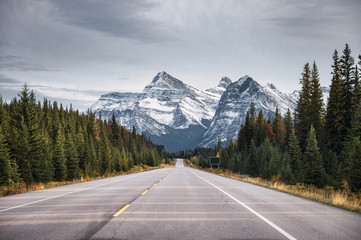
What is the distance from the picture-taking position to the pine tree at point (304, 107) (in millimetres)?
57875

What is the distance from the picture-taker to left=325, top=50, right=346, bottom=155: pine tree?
150 feet

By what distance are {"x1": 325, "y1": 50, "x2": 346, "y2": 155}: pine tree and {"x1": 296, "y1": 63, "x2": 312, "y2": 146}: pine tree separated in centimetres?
832

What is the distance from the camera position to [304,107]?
5909 cm

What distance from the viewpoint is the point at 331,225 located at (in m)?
7.20

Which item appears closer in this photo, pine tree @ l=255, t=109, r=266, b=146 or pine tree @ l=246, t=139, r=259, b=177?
pine tree @ l=246, t=139, r=259, b=177

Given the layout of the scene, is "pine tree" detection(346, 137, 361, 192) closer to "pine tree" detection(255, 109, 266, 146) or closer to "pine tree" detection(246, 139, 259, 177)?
"pine tree" detection(246, 139, 259, 177)

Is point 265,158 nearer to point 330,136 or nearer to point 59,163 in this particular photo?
point 330,136

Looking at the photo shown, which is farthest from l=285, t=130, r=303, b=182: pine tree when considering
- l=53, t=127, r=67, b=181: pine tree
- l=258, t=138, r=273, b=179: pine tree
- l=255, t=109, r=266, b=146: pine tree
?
l=255, t=109, r=266, b=146: pine tree

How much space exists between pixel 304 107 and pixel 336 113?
42.8ft

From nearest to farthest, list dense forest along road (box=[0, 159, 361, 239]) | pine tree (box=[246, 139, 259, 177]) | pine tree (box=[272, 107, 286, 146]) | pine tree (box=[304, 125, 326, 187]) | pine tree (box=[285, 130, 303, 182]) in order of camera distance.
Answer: dense forest along road (box=[0, 159, 361, 239]) → pine tree (box=[304, 125, 326, 187]) → pine tree (box=[285, 130, 303, 182]) → pine tree (box=[246, 139, 259, 177]) → pine tree (box=[272, 107, 286, 146])

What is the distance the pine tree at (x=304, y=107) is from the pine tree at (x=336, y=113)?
8.32 metres

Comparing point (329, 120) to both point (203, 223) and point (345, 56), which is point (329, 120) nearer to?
point (345, 56)

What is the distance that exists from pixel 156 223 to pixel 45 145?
34413 mm

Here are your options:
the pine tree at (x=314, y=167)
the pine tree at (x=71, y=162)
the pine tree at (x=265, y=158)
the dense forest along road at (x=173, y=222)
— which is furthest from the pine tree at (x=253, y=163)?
the dense forest along road at (x=173, y=222)
